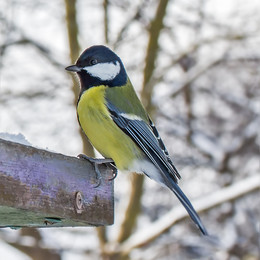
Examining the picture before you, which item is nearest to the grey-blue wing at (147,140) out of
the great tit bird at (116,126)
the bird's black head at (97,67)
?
the great tit bird at (116,126)

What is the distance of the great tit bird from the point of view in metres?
3.93

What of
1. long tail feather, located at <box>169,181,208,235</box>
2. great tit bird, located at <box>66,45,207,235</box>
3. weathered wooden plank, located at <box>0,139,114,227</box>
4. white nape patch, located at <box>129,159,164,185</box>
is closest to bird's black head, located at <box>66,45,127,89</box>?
great tit bird, located at <box>66,45,207,235</box>

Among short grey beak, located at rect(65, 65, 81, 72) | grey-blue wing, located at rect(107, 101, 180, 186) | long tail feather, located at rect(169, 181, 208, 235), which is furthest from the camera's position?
short grey beak, located at rect(65, 65, 81, 72)

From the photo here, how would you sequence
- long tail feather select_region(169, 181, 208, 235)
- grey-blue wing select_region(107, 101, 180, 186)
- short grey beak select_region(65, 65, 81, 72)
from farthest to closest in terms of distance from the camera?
1. short grey beak select_region(65, 65, 81, 72)
2. grey-blue wing select_region(107, 101, 180, 186)
3. long tail feather select_region(169, 181, 208, 235)

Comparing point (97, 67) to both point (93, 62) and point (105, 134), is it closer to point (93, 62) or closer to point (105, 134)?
point (93, 62)

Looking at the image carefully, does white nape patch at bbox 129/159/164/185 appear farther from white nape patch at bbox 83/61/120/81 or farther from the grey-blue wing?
white nape patch at bbox 83/61/120/81

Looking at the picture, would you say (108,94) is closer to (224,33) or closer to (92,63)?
(92,63)

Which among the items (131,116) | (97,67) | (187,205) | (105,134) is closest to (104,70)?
(97,67)

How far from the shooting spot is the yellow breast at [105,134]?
3.96 metres

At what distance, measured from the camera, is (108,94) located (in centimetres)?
414

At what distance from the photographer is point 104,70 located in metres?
4.20

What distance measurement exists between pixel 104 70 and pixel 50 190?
4.55 ft

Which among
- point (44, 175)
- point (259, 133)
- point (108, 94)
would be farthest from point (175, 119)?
point (44, 175)

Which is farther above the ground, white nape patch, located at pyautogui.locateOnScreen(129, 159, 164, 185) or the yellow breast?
the yellow breast
